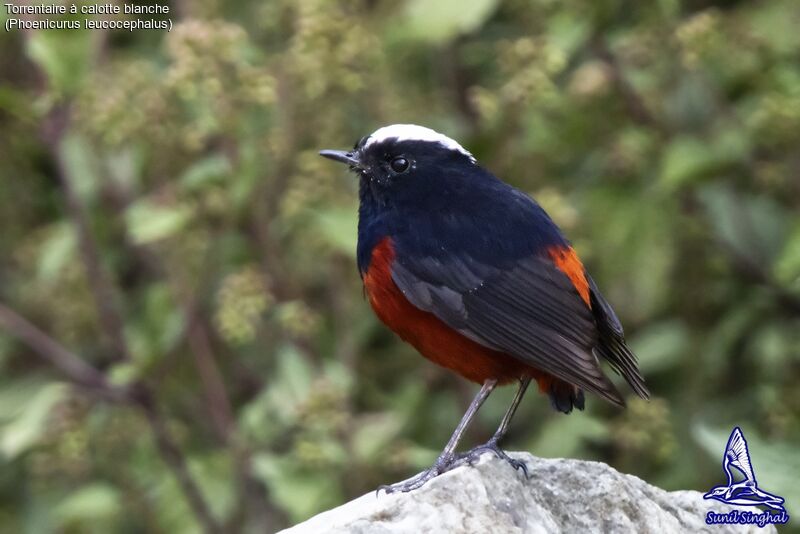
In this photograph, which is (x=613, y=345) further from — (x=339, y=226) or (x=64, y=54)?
(x=64, y=54)

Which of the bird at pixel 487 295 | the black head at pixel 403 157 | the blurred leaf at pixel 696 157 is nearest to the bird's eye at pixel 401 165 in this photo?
the black head at pixel 403 157

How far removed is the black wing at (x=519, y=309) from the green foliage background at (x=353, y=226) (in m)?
1.08

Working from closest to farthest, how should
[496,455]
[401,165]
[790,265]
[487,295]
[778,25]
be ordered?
[496,455]
[487,295]
[401,165]
[790,265]
[778,25]

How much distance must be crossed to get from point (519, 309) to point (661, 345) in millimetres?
1849

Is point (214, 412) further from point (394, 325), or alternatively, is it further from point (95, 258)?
point (394, 325)

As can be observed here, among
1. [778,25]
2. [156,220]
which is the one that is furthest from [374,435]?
[778,25]

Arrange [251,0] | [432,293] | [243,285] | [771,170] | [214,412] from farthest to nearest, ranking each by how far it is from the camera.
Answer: [251,0] < [214,412] < [771,170] < [243,285] < [432,293]

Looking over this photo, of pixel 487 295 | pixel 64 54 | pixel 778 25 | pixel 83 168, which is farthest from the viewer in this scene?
A: pixel 83 168

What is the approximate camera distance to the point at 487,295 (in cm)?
421

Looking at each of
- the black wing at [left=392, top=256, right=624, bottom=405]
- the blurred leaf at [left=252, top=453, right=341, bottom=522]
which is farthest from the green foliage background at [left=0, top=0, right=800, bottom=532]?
the black wing at [left=392, top=256, right=624, bottom=405]

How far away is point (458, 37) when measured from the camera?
265 inches

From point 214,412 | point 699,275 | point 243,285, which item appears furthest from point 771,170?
point 214,412

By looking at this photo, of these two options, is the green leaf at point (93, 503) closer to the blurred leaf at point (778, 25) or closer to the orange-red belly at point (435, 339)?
the orange-red belly at point (435, 339)

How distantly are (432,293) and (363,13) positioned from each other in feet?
7.68
